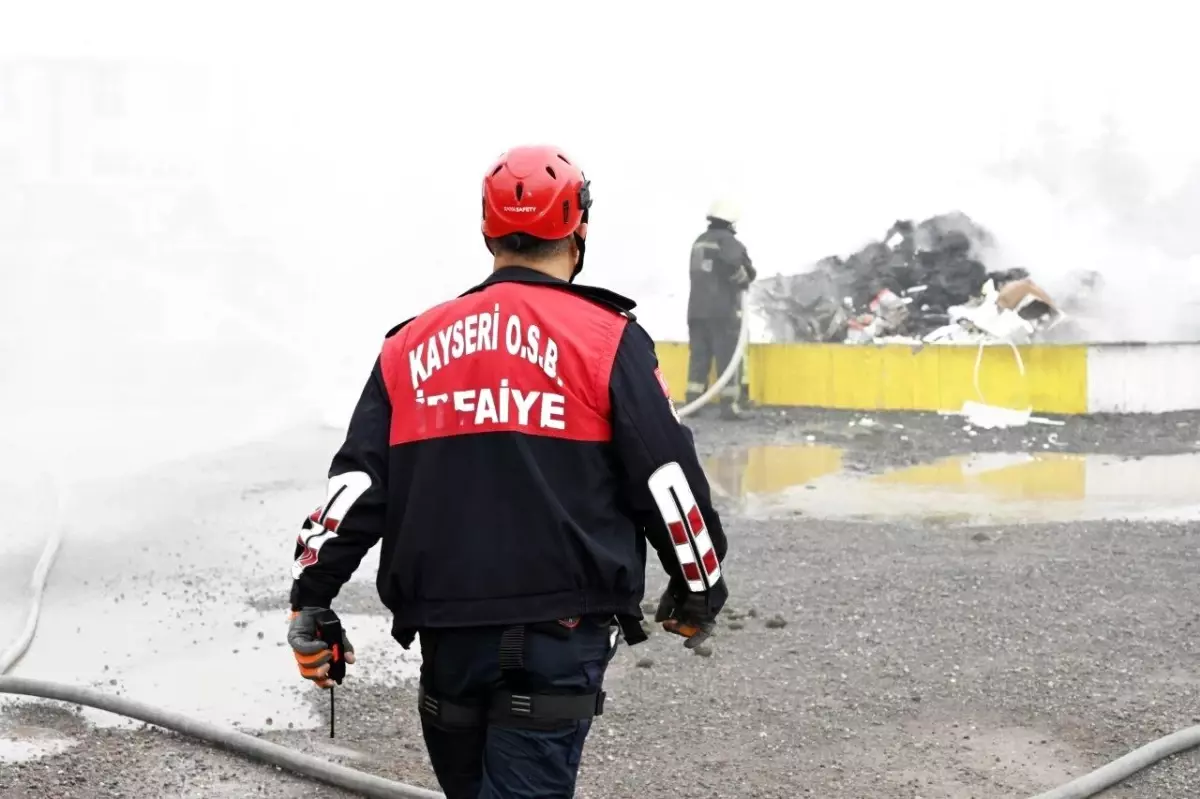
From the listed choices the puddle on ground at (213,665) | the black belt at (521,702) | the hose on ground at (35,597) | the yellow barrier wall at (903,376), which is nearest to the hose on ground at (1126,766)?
the black belt at (521,702)

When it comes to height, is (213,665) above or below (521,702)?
below

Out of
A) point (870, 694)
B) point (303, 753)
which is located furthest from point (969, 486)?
point (303, 753)

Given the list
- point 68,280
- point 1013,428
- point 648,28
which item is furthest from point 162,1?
point 1013,428

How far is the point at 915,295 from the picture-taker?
13.4 meters

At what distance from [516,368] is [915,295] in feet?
37.7

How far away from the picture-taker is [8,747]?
13.2ft

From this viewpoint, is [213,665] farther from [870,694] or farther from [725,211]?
[725,211]

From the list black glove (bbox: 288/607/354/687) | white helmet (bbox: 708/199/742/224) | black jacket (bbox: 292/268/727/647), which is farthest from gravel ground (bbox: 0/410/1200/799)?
white helmet (bbox: 708/199/742/224)

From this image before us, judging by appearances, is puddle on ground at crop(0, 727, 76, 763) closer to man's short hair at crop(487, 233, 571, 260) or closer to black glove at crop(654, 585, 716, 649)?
black glove at crop(654, 585, 716, 649)

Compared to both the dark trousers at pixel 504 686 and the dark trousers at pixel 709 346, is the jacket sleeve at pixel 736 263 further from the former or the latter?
the dark trousers at pixel 504 686

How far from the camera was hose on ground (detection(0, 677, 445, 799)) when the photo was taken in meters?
3.61

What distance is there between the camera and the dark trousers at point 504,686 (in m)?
2.34

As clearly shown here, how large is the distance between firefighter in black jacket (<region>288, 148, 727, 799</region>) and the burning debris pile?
9494 mm

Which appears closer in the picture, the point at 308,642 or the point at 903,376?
the point at 308,642
